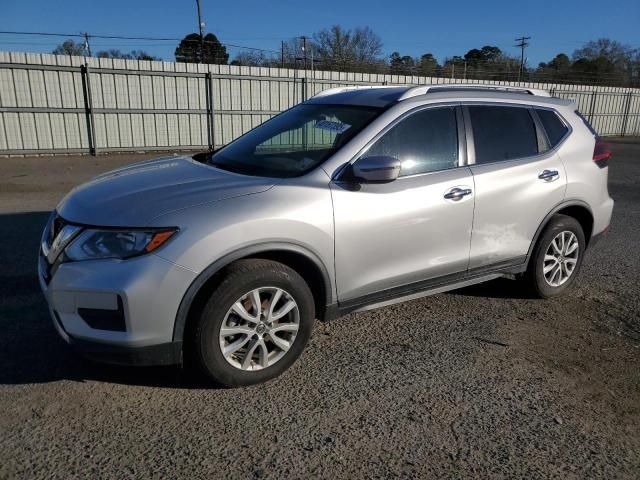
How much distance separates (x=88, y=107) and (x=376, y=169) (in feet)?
44.4

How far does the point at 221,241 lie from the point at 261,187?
471 mm

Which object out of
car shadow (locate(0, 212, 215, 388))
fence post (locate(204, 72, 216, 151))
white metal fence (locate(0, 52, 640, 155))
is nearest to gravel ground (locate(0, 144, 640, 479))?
car shadow (locate(0, 212, 215, 388))

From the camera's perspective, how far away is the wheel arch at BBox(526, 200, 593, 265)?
4.33m

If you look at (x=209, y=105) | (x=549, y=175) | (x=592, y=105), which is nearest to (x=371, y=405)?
(x=549, y=175)

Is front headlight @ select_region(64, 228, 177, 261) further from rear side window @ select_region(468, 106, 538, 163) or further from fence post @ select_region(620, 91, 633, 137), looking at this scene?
fence post @ select_region(620, 91, 633, 137)

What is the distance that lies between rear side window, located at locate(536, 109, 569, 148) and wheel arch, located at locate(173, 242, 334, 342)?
8.29 ft

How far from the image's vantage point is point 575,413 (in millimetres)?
2914

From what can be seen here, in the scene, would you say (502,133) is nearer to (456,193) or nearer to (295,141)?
(456,193)

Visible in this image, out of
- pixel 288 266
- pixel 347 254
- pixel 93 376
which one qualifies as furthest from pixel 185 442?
pixel 347 254

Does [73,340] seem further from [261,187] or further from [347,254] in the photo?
[347,254]

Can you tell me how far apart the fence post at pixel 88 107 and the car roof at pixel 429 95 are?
12031 mm

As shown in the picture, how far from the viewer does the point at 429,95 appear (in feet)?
A: 12.5

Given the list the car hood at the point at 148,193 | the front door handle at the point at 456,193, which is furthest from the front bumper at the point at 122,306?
the front door handle at the point at 456,193

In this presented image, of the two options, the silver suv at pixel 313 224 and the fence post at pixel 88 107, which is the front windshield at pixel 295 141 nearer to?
the silver suv at pixel 313 224
